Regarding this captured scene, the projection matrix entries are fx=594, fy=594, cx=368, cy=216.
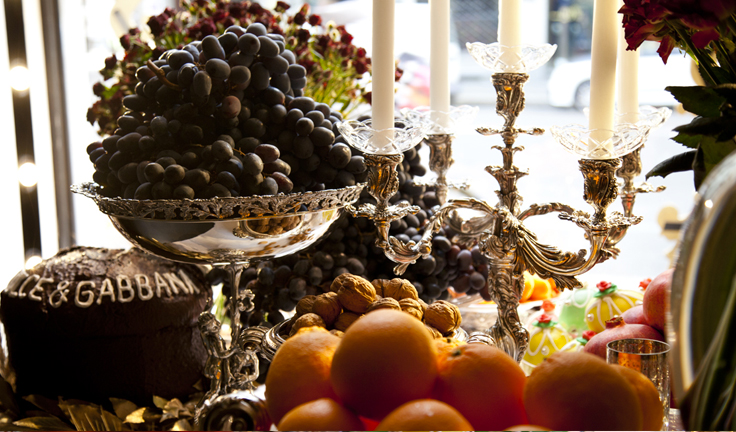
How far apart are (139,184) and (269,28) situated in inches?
15.8

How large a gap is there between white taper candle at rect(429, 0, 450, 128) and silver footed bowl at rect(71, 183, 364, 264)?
0.61 ft

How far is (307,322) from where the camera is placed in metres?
0.60

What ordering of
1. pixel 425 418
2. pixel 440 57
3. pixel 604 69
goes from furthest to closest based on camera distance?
pixel 440 57 → pixel 604 69 → pixel 425 418

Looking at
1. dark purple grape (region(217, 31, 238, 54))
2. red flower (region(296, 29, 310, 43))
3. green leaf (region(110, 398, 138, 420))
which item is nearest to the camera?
dark purple grape (region(217, 31, 238, 54))

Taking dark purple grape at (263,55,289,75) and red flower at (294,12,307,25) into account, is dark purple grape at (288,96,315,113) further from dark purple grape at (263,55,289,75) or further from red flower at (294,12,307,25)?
red flower at (294,12,307,25)

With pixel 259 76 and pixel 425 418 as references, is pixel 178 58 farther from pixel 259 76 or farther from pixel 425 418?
pixel 425 418

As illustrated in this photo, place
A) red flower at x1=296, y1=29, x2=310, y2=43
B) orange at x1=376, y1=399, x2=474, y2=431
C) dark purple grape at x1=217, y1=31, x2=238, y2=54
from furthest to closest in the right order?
red flower at x1=296, y1=29, x2=310, y2=43
dark purple grape at x1=217, y1=31, x2=238, y2=54
orange at x1=376, y1=399, x2=474, y2=431

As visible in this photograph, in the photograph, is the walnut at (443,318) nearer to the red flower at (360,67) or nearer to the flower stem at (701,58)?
the flower stem at (701,58)

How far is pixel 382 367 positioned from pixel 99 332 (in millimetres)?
599

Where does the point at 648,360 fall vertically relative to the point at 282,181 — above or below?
below

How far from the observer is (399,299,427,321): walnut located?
60 cm

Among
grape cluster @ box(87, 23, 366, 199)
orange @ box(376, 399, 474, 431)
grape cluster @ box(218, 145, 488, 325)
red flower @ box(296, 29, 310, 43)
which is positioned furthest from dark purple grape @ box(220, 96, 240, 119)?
orange @ box(376, 399, 474, 431)

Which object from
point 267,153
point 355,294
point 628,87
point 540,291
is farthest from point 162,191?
point 540,291

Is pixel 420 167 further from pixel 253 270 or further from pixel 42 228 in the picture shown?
pixel 42 228
